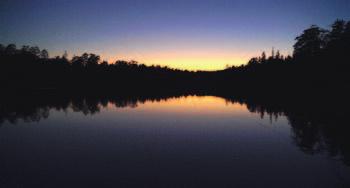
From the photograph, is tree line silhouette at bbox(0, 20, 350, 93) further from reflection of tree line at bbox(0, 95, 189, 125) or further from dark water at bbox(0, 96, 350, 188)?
reflection of tree line at bbox(0, 95, 189, 125)

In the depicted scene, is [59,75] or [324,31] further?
[59,75]

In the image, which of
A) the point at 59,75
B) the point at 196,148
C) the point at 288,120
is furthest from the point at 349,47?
the point at 59,75

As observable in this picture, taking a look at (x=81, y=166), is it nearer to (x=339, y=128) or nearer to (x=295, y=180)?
(x=295, y=180)

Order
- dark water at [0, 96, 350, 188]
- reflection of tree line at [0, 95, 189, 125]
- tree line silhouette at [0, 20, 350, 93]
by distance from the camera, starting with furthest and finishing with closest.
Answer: tree line silhouette at [0, 20, 350, 93] < reflection of tree line at [0, 95, 189, 125] < dark water at [0, 96, 350, 188]

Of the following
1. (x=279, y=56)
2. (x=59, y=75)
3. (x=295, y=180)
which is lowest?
(x=295, y=180)

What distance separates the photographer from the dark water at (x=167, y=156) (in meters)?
13.5

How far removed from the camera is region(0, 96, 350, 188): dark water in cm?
1345

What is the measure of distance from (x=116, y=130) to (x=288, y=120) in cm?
2198

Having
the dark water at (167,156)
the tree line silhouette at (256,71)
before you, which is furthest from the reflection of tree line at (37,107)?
the tree line silhouette at (256,71)

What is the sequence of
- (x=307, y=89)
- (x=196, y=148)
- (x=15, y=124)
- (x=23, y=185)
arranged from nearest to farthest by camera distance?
(x=23, y=185), (x=196, y=148), (x=15, y=124), (x=307, y=89)

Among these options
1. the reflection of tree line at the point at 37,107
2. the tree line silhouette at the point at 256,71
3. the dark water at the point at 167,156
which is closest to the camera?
the dark water at the point at 167,156

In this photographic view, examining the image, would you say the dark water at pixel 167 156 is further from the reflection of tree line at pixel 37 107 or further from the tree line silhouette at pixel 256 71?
the tree line silhouette at pixel 256 71

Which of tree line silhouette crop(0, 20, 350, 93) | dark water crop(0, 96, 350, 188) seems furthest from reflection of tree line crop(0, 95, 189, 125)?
tree line silhouette crop(0, 20, 350, 93)

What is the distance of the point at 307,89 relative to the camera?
65.4 m
